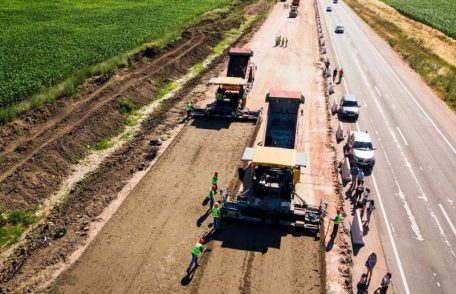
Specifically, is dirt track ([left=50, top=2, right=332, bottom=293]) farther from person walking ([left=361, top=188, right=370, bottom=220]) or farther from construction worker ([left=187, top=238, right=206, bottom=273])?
person walking ([left=361, top=188, right=370, bottom=220])

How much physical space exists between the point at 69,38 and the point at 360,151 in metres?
37.4

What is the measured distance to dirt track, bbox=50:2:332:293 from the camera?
14.6 metres

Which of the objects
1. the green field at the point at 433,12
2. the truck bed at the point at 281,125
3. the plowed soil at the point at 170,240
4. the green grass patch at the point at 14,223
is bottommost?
the green grass patch at the point at 14,223

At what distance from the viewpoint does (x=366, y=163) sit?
74.6 feet

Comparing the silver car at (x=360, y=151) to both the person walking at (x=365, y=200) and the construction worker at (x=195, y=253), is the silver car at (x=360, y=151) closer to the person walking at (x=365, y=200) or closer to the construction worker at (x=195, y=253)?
the person walking at (x=365, y=200)

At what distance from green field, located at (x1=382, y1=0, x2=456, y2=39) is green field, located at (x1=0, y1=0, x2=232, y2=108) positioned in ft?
142

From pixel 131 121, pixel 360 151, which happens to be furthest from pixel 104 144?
pixel 360 151

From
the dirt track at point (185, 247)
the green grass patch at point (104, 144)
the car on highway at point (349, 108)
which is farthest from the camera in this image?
the car on highway at point (349, 108)

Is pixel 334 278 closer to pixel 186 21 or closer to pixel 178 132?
pixel 178 132

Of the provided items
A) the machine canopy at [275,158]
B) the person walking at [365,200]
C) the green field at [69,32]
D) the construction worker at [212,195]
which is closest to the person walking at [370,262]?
the person walking at [365,200]

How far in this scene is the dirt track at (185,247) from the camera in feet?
48.1

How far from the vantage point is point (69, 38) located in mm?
44281

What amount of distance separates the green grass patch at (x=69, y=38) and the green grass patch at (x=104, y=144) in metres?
5.99

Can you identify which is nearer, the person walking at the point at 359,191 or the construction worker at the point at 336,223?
the construction worker at the point at 336,223
